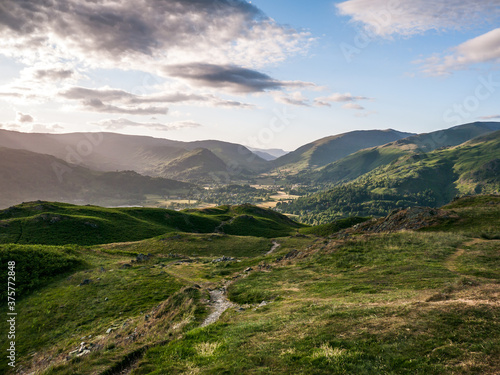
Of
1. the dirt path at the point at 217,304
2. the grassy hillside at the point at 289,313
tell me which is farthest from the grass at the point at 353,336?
the dirt path at the point at 217,304

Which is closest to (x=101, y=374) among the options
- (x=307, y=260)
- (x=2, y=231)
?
(x=307, y=260)

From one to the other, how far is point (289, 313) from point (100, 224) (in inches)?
3878

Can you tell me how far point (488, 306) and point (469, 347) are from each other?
578cm

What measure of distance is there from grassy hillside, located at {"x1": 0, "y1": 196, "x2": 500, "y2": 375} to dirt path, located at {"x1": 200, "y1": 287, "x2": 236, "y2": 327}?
0.80 m

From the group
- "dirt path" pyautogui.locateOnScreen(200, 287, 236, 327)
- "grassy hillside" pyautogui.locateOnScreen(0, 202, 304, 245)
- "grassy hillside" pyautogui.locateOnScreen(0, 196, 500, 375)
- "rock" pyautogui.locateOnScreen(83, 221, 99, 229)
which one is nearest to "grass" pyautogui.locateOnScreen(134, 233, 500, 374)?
"grassy hillside" pyautogui.locateOnScreen(0, 196, 500, 375)

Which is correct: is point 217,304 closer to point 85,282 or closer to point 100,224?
point 85,282

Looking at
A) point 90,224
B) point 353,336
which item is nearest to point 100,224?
point 90,224

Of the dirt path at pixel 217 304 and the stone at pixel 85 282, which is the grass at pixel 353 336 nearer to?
the dirt path at pixel 217 304

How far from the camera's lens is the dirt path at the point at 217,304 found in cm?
2697

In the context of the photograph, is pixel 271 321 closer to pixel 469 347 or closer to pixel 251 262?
pixel 469 347

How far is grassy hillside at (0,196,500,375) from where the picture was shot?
14.9 m

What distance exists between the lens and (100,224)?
10031 centimetres

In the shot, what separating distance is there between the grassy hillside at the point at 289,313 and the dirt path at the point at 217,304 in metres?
0.80

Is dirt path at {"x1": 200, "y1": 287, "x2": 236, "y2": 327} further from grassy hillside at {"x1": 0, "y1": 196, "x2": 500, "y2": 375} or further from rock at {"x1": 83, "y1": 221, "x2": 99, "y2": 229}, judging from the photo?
rock at {"x1": 83, "y1": 221, "x2": 99, "y2": 229}
